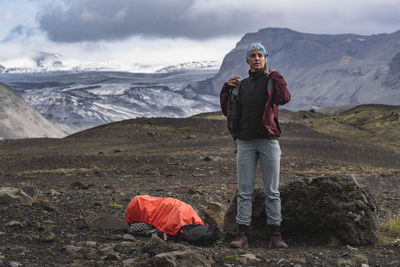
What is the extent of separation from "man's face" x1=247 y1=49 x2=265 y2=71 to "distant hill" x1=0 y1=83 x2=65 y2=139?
7050cm

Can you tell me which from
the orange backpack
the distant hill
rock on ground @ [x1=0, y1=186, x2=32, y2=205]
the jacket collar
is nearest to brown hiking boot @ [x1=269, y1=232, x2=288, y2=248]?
the orange backpack

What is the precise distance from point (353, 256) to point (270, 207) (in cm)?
113

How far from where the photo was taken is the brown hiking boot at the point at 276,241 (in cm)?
568

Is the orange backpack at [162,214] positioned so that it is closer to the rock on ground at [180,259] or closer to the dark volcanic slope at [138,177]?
the dark volcanic slope at [138,177]

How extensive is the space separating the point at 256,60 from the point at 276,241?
2210mm

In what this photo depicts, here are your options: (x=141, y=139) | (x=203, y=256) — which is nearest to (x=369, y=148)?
(x=141, y=139)

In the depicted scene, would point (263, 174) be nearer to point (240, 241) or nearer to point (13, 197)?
point (240, 241)

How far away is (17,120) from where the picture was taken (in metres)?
77.3

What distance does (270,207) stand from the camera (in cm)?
580

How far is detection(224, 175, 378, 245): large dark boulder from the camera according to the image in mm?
5883

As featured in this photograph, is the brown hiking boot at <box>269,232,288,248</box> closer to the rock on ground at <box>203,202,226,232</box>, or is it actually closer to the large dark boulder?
the large dark boulder

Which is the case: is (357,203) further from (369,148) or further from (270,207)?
(369,148)

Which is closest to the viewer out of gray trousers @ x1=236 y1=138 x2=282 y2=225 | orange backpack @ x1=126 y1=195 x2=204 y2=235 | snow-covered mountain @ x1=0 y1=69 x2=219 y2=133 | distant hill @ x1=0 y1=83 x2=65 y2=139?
gray trousers @ x1=236 y1=138 x2=282 y2=225

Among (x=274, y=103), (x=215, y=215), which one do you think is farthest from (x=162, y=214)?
(x=274, y=103)
